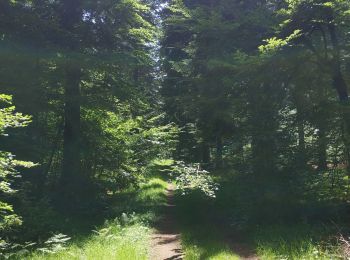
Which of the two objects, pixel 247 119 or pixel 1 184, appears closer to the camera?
pixel 1 184

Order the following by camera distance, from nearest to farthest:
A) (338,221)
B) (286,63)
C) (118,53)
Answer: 1. (338,221)
2. (286,63)
3. (118,53)

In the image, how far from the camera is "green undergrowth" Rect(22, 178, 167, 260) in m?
8.93

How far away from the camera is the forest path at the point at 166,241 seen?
10.2 m

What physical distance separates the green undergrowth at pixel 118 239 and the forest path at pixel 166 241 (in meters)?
0.26

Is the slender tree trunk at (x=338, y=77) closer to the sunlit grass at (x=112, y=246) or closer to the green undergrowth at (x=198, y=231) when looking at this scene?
the green undergrowth at (x=198, y=231)

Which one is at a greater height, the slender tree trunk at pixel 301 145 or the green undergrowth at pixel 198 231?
the slender tree trunk at pixel 301 145

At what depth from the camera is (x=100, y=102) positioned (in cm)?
1489

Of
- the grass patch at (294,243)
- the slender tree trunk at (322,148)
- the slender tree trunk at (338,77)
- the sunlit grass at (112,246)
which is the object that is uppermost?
the slender tree trunk at (338,77)

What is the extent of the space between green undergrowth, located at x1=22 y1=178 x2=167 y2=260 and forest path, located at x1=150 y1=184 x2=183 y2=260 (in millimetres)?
264

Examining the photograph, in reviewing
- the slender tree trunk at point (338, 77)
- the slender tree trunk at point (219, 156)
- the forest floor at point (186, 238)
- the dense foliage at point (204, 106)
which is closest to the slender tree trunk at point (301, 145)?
the dense foliage at point (204, 106)

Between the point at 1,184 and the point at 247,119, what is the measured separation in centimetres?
809

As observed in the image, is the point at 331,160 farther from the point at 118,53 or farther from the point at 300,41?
the point at 118,53

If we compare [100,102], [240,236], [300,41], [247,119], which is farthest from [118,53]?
[240,236]

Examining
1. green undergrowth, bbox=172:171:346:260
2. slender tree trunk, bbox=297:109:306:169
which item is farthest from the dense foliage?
green undergrowth, bbox=172:171:346:260
